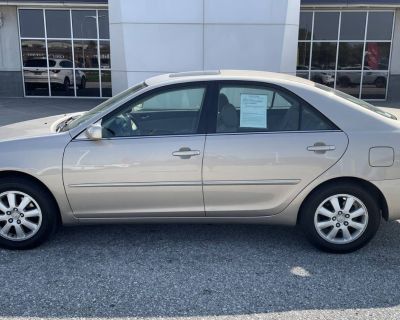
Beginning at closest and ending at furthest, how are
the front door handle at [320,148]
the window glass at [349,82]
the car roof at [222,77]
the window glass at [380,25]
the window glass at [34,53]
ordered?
the front door handle at [320,148] < the car roof at [222,77] < the window glass at [380,25] < the window glass at [349,82] < the window glass at [34,53]

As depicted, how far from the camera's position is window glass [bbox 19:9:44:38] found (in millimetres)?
16547

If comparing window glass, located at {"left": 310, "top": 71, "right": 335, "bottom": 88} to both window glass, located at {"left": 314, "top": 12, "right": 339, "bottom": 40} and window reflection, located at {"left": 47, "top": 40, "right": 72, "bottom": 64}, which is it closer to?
window glass, located at {"left": 314, "top": 12, "right": 339, "bottom": 40}

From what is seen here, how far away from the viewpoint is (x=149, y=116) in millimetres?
4137

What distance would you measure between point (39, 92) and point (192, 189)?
592 inches

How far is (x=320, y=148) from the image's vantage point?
391 cm

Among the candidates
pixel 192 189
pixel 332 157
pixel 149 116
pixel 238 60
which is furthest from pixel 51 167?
pixel 238 60

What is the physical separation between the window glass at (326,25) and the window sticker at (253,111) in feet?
43.6

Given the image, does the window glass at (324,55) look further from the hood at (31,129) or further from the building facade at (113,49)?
the hood at (31,129)

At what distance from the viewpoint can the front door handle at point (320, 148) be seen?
3.91 m

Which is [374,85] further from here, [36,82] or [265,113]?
[265,113]

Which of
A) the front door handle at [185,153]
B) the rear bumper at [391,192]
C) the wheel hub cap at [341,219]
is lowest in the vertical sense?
the wheel hub cap at [341,219]

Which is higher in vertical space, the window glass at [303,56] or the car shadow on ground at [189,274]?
the window glass at [303,56]

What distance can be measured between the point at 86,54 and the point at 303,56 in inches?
313

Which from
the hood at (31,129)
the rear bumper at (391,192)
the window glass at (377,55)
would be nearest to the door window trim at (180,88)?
the hood at (31,129)
